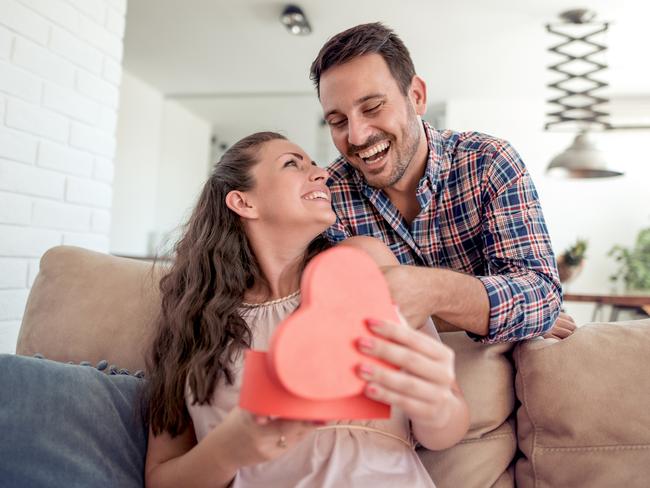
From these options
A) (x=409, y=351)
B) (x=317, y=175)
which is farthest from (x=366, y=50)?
(x=409, y=351)

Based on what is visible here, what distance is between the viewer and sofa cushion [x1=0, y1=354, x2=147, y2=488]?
1.06 metres

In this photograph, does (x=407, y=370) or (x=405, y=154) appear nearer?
(x=407, y=370)

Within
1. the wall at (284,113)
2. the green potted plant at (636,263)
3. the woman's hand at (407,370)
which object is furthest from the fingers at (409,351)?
the green potted plant at (636,263)

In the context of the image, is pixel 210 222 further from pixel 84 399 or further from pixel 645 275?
pixel 645 275

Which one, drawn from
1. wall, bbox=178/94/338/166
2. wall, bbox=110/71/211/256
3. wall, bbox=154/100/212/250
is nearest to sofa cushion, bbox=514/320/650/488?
wall, bbox=110/71/211/256

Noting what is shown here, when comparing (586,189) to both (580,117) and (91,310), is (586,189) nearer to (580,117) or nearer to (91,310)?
(580,117)

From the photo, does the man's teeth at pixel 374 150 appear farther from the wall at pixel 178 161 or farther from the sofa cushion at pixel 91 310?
the wall at pixel 178 161

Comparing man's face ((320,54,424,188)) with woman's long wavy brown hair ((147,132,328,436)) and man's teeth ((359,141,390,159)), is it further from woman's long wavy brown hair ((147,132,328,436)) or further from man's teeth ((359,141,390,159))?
woman's long wavy brown hair ((147,132,328,436))

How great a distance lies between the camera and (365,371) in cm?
68

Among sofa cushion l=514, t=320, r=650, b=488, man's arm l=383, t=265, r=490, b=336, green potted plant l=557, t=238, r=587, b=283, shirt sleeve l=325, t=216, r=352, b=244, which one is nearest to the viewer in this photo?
man's arm l=383, t=265, r=490, b=336

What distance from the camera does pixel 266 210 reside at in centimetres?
138

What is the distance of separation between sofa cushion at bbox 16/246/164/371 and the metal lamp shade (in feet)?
10.5

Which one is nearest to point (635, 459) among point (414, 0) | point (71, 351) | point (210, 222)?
point (210, 222)

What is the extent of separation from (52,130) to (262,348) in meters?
1.49
